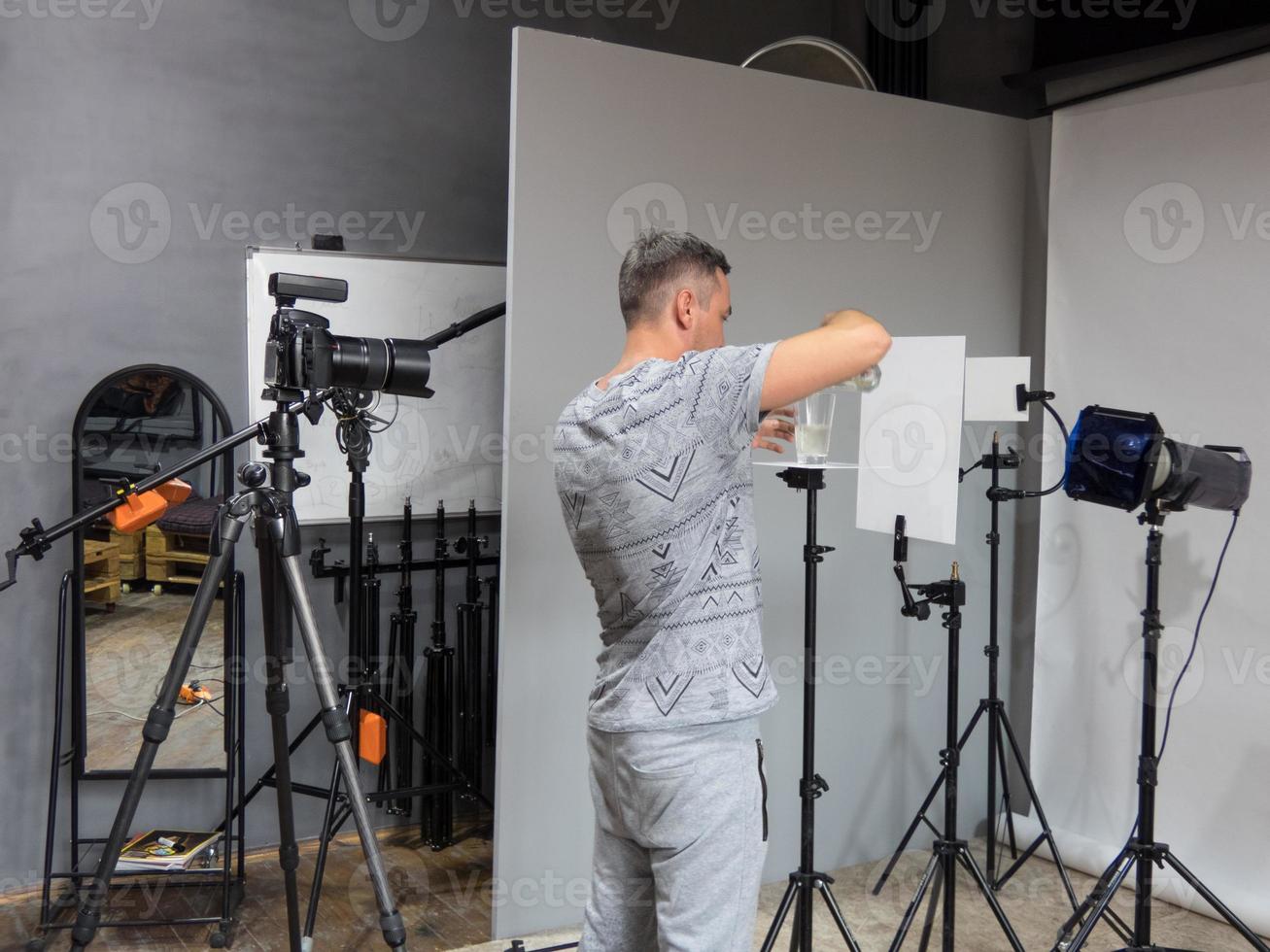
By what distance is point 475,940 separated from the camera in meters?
2.81

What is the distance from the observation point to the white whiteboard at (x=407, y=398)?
10.7 feet

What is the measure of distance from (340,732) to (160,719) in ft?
1.14

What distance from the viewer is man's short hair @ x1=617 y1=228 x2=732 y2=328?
5.47 ft

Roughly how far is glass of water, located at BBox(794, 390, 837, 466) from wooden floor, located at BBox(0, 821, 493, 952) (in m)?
1.62

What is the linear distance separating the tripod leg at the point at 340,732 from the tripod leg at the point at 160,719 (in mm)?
116

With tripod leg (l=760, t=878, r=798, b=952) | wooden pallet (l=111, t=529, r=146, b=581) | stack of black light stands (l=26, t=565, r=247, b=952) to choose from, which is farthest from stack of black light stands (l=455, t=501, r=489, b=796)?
tripod leg (l=760, t=878, r=798, b=952)

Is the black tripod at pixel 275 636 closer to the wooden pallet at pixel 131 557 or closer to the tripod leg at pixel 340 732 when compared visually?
the tripod leg at pixel 340 732

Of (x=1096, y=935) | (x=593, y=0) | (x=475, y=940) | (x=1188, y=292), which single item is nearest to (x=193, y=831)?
(x=475, y=940)

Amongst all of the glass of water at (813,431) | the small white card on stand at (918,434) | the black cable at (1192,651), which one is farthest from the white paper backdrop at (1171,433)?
the glass of water at (813,431)

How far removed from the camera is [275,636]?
1.97 meters

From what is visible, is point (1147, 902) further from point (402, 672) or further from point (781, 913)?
point (402, 672)

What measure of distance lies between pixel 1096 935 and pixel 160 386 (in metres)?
3.00

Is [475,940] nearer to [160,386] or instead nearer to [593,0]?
[160,386]

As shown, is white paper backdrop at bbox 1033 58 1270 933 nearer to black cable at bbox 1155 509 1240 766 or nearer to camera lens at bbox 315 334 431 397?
black cable at bbox 1155 509 1240 766
